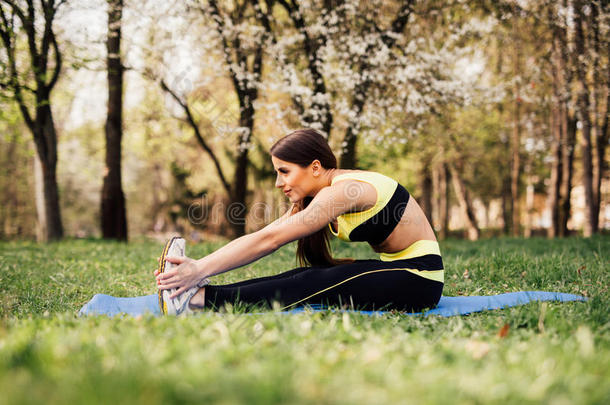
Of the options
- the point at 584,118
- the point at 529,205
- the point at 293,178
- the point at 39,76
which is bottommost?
the point at 529,205

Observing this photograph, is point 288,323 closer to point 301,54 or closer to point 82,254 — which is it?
point 82,254

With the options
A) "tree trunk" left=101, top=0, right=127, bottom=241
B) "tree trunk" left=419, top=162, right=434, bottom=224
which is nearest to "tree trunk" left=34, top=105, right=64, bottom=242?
"tree trunk" left=101, top=0, right=127, bottom=241

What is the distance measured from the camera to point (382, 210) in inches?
115

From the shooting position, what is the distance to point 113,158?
10.8 metres

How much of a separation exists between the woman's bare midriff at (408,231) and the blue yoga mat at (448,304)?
48cm

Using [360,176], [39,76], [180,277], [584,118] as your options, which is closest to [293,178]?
[360,176]

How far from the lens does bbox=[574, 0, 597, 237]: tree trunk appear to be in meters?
10.3

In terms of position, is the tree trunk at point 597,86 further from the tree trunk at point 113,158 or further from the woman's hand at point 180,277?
the tree trunk at point 113,158

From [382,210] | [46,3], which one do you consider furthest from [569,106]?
[46,3]

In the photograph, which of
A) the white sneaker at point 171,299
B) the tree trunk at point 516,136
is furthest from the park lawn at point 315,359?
the tree trunk at point 516,136

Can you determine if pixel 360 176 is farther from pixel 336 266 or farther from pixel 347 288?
pixel 347 288

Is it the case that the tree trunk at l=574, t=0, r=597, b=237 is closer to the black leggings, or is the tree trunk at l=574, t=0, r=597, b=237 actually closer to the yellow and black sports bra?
the yellow and black sports bra

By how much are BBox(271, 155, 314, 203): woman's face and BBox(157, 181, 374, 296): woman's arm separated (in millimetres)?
414

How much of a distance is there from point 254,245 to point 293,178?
2.13ft
